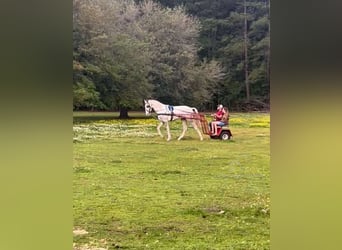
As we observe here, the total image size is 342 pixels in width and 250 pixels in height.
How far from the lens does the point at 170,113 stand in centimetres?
261

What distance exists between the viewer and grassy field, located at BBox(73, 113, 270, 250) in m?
2.52

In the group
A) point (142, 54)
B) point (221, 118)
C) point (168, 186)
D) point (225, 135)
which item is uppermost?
point (142, 54)

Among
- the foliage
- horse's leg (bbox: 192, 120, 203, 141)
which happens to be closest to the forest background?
the foliage

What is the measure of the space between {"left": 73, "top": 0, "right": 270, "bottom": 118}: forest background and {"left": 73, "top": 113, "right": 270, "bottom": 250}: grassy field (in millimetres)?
156

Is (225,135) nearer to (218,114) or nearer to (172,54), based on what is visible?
(218,114)

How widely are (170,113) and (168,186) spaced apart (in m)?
0.46

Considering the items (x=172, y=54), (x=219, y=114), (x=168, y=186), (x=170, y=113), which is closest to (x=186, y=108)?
(x=170, y=113)

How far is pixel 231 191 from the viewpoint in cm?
258

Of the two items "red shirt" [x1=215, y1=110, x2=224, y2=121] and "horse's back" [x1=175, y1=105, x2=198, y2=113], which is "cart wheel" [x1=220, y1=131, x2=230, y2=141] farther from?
"horse's back" [x1=175, y1=105, x2=198, y2=113]

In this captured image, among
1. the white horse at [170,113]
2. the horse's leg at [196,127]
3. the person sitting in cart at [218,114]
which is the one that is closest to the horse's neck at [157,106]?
the white horse at [170,113]

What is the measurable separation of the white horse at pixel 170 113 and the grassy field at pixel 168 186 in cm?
4
